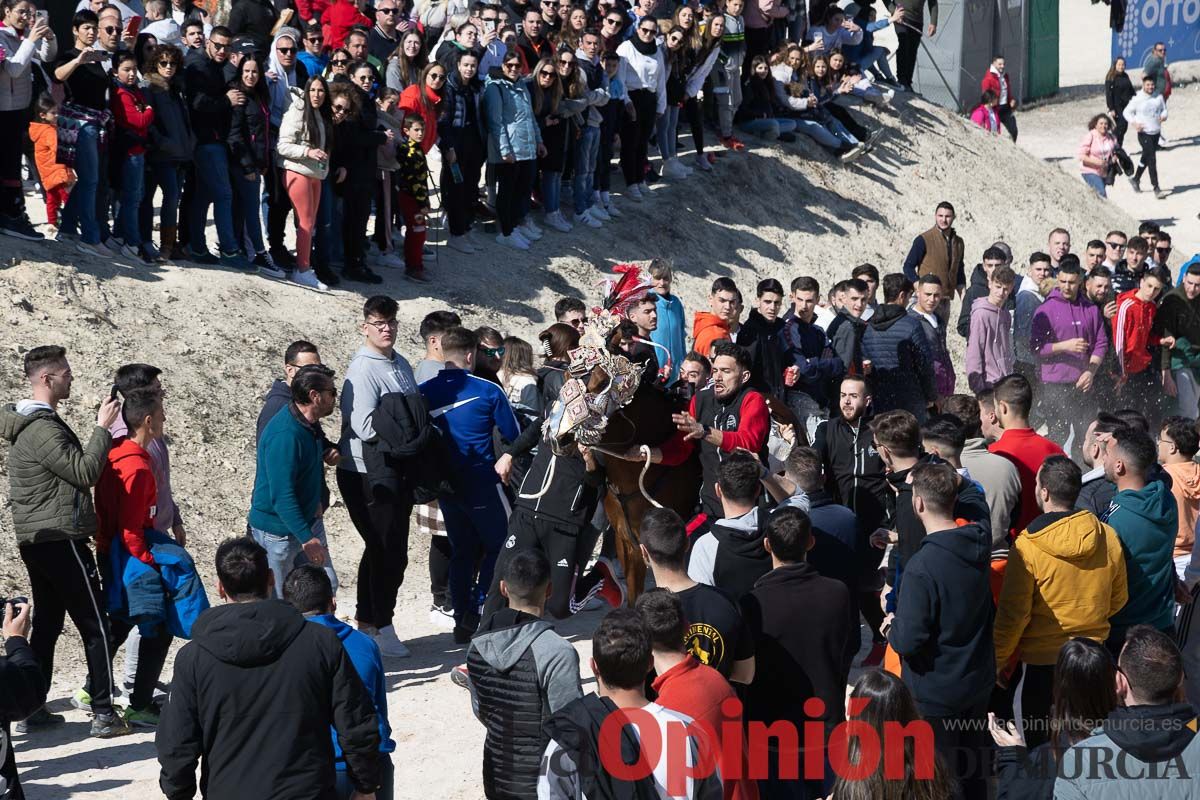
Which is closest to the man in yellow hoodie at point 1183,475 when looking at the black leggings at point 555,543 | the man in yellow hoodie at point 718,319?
the black leggings at point 555,543

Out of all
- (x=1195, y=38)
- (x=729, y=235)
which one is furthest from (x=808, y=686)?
(x=1195, y=38)

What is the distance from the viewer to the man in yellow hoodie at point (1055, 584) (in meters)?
6.01

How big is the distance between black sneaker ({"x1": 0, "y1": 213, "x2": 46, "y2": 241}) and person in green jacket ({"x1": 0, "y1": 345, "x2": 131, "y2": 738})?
4.44 m

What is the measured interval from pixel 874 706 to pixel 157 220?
9.91m

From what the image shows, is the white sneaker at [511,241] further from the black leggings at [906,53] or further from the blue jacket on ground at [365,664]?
the black leggings at [906,53]

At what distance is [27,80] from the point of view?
10.5 meters

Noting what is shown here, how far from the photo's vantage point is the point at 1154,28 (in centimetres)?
2898

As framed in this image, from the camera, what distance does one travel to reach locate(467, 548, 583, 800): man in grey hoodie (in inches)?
201

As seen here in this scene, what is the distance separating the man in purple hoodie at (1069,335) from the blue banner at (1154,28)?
19.2m

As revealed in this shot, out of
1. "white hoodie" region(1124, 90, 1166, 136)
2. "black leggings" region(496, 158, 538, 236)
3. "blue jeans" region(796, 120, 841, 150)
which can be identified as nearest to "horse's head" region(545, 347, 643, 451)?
"black leggings" region(496, 158, 538, 236)

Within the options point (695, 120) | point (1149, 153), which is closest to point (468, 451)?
point (695, 120)

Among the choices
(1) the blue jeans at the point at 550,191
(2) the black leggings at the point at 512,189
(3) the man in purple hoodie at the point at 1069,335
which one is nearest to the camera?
(3) the man in purple hoodie at the point at 1069,335

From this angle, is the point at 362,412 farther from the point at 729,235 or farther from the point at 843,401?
the point at 729,235

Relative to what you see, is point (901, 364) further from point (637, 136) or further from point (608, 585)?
point (637, 136)
